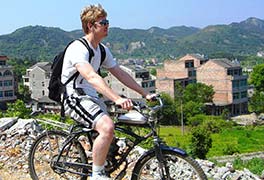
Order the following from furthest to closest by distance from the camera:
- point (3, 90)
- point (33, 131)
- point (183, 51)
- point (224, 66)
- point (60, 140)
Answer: point (183, 51) < point (224, 66) < point (3, 90) < point (33, 131) < point (60, 140)

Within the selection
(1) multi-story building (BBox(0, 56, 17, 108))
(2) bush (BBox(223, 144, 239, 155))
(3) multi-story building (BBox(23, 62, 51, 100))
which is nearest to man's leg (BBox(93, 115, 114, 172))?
(2) bush (BBox(223, 144, 239, 155))

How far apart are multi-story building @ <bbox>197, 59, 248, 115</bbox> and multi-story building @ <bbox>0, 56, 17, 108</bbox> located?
62.2 feet

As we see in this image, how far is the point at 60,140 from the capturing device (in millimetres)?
4227

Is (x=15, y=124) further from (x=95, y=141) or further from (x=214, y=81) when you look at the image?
(x=214, y=81)

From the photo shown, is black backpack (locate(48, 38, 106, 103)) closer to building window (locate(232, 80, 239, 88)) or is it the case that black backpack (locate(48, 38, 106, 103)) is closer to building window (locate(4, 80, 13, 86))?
building window (locate(4, 80, 13, 86))

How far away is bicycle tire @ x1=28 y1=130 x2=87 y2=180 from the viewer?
13.3 ft

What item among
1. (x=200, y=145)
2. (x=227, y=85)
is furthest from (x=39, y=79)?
(x=200, y=145)

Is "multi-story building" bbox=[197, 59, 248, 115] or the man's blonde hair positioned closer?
the man's blonde hair

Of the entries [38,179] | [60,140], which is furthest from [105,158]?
[38,179]

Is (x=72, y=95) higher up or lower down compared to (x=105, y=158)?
higher up

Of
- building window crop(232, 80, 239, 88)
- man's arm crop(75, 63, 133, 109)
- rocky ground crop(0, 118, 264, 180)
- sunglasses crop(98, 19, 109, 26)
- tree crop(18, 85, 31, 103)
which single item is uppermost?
sunglasses crop(98, 19, 109, 26)

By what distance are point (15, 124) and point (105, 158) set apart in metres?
3.33

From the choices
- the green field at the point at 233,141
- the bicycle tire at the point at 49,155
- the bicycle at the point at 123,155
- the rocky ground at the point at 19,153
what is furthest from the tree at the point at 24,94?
the bicycle at the point at 123,155

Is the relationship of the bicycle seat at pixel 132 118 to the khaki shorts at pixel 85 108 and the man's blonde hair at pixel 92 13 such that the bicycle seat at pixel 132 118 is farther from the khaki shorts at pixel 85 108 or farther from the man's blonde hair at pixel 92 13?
the man's blonde hair at pixel 92 13
